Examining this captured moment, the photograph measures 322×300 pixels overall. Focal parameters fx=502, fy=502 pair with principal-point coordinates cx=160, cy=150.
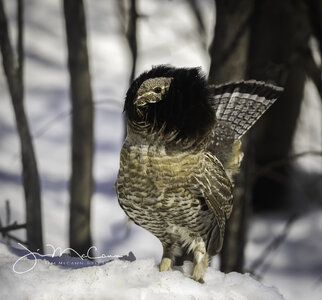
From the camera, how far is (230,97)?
2.73 m

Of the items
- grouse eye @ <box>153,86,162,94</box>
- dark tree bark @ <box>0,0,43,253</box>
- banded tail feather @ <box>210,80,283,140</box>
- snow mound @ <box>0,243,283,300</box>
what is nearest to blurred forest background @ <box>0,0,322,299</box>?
dark tree bark @ <box>0,0,43,253</box>

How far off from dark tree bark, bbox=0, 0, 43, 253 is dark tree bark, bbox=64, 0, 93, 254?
0.38 m

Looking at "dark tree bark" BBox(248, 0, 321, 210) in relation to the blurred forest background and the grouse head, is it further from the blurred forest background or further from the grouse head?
the grouse head

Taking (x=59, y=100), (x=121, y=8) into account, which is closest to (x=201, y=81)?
(x=121, y=8)

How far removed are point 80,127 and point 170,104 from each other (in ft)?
4.50

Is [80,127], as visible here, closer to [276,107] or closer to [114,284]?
[114,284]

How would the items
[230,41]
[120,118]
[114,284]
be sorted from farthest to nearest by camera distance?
1. [120,118]
2. [230,41]
3. [114,284]

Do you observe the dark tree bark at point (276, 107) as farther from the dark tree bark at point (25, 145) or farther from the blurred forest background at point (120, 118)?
the dark tree bark at point (25, 145)

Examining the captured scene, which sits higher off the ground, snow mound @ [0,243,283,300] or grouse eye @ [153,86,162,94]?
grouse eye @ [153,86,162,94]

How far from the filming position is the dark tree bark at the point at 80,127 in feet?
10.3

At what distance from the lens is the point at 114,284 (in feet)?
7.22

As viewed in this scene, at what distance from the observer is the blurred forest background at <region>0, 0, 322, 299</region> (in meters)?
3.09

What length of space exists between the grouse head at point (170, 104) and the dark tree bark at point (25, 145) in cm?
96

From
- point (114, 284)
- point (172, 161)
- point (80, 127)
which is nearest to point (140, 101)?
point (172, 161)
